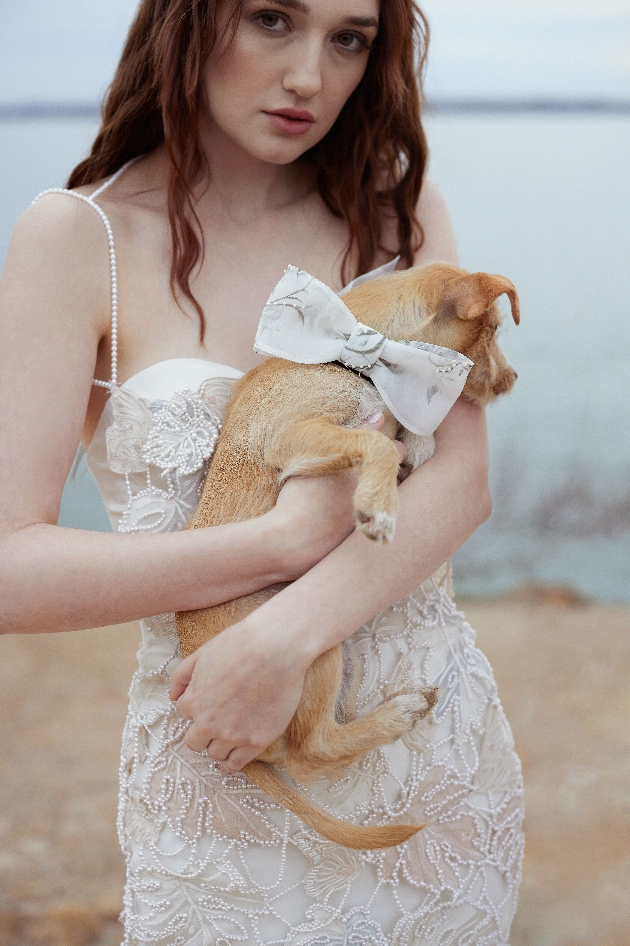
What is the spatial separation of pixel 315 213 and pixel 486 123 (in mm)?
2728

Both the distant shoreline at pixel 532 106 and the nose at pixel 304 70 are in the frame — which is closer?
the nose at pixel 304 70

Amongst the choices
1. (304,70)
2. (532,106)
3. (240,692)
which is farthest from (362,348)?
(532,106)

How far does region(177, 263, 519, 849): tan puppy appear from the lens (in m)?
1.20

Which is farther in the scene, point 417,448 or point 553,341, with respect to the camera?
point 553,341

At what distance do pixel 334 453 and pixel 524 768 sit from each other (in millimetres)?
3178

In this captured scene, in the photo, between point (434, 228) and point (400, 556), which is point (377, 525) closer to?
Answer: point (400, 556)

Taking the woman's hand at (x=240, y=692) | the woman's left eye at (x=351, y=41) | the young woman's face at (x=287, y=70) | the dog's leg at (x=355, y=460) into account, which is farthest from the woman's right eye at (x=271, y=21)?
the woman's hand at (x=240, y=692)

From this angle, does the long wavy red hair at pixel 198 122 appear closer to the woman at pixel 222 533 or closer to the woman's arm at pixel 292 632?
the woman at pixel 222 533

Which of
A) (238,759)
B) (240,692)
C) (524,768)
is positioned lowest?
(524,768)

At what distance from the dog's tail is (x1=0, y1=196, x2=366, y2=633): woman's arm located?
291mm

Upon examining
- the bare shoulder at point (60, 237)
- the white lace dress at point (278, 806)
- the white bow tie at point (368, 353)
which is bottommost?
the white lace dress at point (278, 806)

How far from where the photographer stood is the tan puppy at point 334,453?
1195 millimetres

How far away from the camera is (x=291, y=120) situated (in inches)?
52.9

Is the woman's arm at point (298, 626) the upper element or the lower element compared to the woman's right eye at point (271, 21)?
lower
